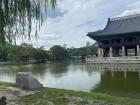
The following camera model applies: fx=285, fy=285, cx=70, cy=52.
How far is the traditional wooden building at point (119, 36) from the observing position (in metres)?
41.7

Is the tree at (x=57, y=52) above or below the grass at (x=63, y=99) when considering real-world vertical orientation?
above

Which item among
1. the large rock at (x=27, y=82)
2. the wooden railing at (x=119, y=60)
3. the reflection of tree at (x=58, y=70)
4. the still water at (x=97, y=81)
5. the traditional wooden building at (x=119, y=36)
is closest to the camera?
the large rock at (x=27, y=82)

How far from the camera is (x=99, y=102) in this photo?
656cm

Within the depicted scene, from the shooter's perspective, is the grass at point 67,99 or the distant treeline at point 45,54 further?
the distant treeline at point 45,54

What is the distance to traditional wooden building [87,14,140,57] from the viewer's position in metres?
41.7

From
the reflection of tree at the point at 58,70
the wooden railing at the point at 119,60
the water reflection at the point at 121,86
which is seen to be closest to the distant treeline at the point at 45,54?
the reflection of tree at the point at 58,70

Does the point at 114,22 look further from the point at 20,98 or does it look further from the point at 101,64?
the point at 20,98

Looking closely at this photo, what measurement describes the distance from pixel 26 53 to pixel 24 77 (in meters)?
47.9

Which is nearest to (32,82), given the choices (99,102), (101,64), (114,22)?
(99,102)

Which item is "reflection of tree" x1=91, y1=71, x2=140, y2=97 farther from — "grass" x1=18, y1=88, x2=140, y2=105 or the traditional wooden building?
the traditional wooden building

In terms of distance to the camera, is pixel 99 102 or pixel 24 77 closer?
pixel 99 102

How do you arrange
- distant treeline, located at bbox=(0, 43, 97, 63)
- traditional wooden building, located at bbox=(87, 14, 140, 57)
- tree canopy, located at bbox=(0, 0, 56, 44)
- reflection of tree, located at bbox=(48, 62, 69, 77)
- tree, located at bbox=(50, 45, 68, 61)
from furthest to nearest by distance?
tree, located at bbox=(50, 45, 68, 61), distant treeline, located at bbox=(0, 43, 97, 63), traditional wooden building, located at bbox=(87, 14, 140, 57), reflection of tree, located at bbox=(48, 62, 69, 77), tree canopy, located at bbox=(0, 0, 56, 44)

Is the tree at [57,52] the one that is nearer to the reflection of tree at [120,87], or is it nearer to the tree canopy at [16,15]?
the reflection of tree at [120,87]

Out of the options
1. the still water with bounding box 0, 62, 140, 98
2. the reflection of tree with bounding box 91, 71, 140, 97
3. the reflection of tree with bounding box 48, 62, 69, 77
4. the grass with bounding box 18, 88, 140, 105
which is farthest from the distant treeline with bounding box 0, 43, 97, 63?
the grass with bounding box 18, 88, 140, 105
